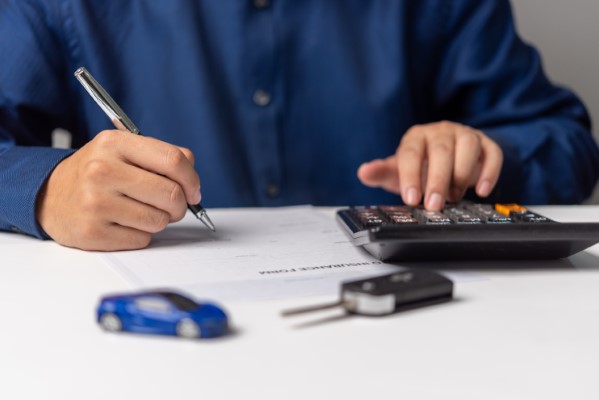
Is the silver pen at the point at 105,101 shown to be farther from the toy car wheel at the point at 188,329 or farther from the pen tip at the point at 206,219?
the toy car wheel at the point at 188,329

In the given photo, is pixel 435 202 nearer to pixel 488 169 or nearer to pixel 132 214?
pixel 488 169

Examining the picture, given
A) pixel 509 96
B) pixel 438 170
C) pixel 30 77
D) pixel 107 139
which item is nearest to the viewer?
Answer: pixel 107 139

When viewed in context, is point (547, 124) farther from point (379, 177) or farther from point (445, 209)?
point (445, 209)

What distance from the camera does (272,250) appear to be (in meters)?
0.57

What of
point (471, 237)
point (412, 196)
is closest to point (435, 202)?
point (412, 196)

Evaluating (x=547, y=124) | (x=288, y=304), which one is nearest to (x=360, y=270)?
(x=288, y=304)

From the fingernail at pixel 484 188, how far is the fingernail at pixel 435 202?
11 cm

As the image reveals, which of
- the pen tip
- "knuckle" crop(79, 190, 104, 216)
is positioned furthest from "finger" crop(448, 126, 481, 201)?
"knuckle" crop(79, 190, 104, 216)

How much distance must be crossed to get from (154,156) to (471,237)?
0.24m

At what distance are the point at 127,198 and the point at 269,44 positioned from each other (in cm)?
47

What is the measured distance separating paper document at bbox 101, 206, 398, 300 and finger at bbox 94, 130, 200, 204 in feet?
0.18

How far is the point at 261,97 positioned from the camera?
101 centimetres

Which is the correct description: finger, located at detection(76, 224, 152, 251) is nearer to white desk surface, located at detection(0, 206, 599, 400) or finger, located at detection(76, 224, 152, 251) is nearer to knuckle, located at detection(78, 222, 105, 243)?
knuckle, located at detection(78, 222, 105, 243)

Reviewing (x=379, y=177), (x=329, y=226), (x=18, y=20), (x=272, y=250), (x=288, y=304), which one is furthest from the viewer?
(x=18, y=20)
